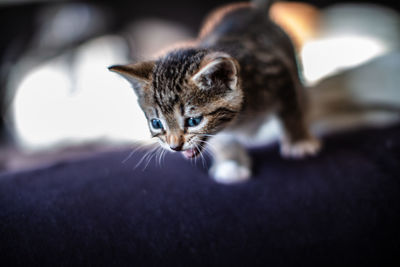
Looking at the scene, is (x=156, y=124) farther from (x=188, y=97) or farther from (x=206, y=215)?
(x=206, y=215)

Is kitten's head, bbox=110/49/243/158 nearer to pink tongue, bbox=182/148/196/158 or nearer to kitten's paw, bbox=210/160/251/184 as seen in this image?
pink tongue, bbox=182/148/196/158

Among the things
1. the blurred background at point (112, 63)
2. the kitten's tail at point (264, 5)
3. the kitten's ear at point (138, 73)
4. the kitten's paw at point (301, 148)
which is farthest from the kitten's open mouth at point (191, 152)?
the kitten's tail at point (264, 5)

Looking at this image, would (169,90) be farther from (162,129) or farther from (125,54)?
(125,54)

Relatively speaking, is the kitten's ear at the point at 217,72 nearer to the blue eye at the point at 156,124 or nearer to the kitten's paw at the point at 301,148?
the blue eye at the point at 156,124

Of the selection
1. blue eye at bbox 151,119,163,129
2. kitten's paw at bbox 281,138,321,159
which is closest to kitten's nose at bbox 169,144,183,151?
blue eye at bbox 151,119,163,129

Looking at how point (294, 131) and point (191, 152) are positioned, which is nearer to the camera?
point (191, 152)

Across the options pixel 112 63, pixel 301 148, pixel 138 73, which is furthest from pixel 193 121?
pixel 112 63
